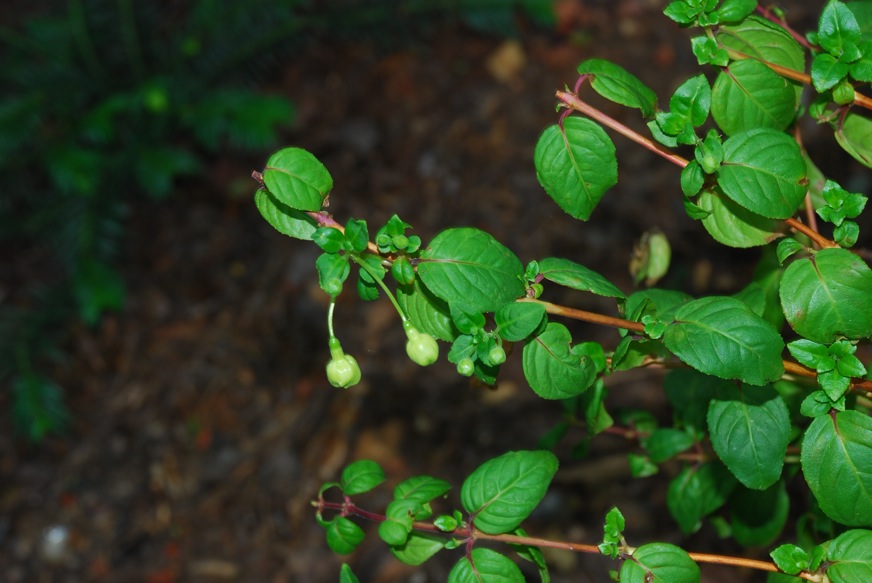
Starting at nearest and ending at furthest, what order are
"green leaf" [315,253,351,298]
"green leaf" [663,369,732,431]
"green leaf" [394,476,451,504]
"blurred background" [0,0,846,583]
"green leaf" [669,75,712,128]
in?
"green leaf" [315,253,351,298] < "green leaf" [669,75,712,128] < "green leaf" [394,476,451,504] < "green leaf" [663,369,732,431] < "blurred background" [0,0,846,583]

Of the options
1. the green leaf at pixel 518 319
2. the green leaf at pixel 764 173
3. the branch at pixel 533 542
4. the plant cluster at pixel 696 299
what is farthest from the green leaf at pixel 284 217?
the green leaf at pixel 764 173

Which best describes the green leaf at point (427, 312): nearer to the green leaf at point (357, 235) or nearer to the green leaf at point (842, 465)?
the green leaf at point (357, 235)

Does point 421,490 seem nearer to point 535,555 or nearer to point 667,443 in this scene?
point 535,555

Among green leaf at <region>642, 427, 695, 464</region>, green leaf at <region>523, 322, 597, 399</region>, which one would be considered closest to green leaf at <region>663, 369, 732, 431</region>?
green leaf at <region>642, 427, 695, 464</region>

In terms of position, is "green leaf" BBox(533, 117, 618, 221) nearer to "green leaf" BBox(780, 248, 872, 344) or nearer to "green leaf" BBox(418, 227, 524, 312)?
"green leaf" BBox(418, 227, 524, 312)

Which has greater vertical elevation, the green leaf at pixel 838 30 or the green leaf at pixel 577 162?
the green leaf at pixel 838 30

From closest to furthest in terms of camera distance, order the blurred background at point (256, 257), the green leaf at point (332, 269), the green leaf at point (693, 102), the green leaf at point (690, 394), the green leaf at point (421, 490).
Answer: the green leaf at point (332, 269) → the green leaf at point (693, 102) → the green leaf at point (421, 490) → the green leaf at point (690, 394) → the blurred background at point (256, 257)

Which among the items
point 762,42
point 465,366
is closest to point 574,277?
point 465,366

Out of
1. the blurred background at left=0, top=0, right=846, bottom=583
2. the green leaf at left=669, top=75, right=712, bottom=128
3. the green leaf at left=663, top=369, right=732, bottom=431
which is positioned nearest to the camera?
the green leaf at left=669, top=75, right=712, bottom=128
